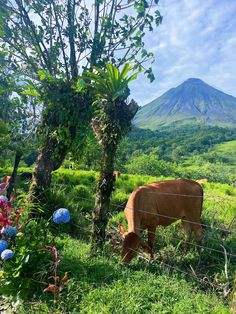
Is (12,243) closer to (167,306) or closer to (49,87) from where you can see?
(167,306)

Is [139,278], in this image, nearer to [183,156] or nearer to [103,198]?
[103,198]

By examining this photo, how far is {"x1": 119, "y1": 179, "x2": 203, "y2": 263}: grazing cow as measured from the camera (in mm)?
5996

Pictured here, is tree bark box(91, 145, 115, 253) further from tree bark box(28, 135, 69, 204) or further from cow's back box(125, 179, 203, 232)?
tree bark box(28, 135, 69, 204)

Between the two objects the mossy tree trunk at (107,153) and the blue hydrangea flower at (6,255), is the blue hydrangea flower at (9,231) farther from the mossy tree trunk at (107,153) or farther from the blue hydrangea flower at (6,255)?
the mossy tree trunk at (107,153)

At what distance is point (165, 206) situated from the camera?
6.46 m

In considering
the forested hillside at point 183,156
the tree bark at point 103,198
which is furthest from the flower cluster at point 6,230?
the forested hillside at point 183,156

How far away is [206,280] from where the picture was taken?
5.05 metres

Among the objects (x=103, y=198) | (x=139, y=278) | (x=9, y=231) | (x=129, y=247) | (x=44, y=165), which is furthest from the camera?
(x=44, y=165)

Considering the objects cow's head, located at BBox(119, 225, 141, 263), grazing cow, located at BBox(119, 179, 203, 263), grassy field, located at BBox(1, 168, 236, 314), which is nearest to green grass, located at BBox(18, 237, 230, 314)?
grassy field, located at BBox(1, 168, 236, 314)

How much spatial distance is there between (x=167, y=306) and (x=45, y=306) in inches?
48.6

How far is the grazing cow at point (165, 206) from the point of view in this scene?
5996mm

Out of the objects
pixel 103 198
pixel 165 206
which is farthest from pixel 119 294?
pixel 165 206

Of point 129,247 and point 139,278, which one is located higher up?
point 129,247

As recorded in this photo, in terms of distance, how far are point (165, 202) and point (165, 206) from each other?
3.3 inches
